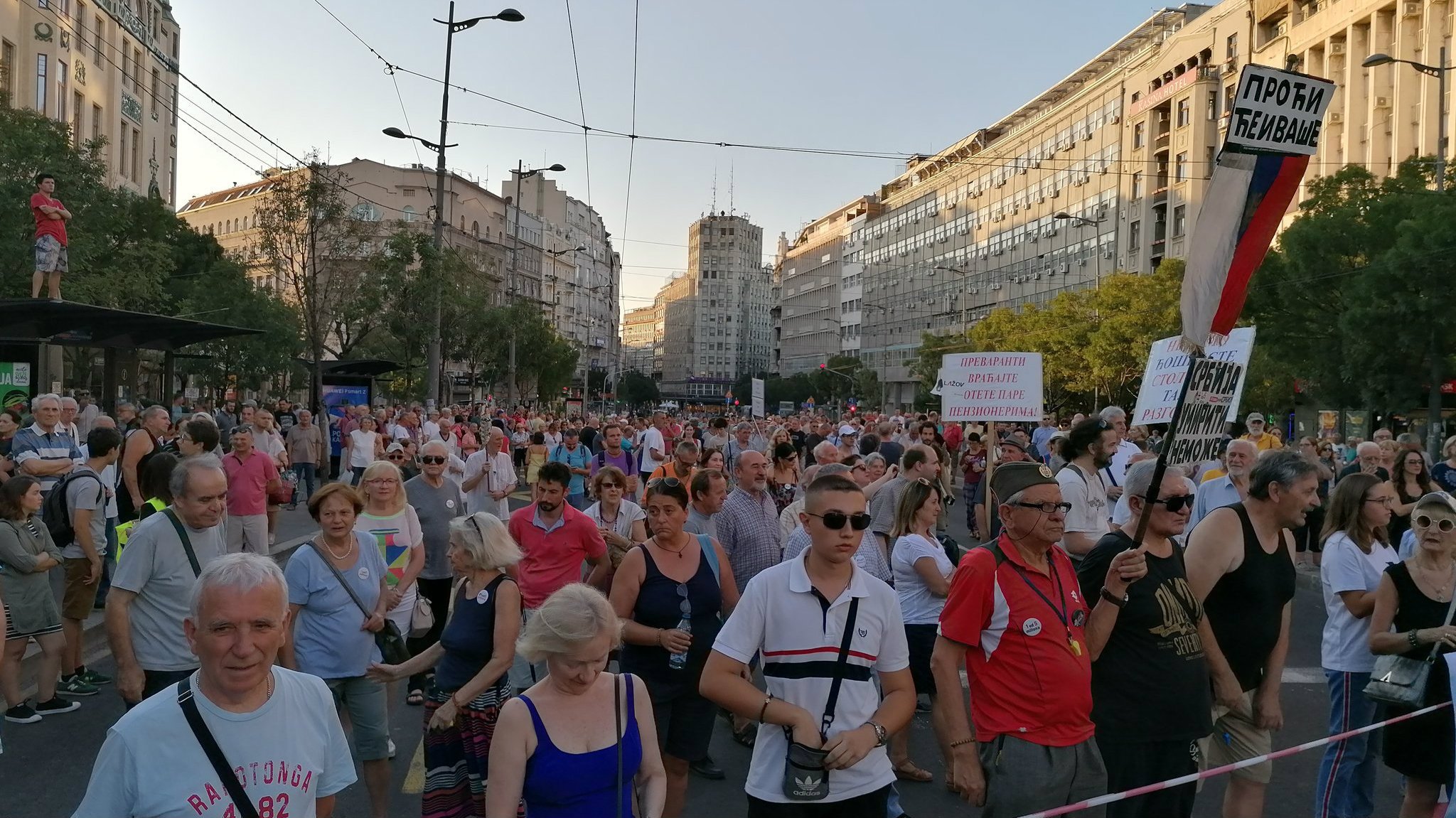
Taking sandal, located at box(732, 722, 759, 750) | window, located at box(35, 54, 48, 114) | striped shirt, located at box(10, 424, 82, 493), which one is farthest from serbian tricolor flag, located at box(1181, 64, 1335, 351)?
window, located at box(35, 54, 48, 114)

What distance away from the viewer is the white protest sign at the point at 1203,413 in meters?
4.20

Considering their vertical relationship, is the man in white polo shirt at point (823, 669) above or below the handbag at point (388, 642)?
above

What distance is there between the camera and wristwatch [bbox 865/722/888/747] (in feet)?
11.7

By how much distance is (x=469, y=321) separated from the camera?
5428 centimetres

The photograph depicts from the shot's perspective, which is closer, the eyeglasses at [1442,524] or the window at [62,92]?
the eyeglasses at [1442,524]

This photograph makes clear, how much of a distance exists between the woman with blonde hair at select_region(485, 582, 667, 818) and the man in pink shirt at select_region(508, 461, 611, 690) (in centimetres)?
297

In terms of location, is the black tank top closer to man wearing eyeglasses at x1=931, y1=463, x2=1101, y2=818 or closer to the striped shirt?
man wearing eyeglasses at x1=931, y1=463, x2=1101, y2=818

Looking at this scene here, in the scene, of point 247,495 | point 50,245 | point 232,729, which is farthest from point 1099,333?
point 232,729

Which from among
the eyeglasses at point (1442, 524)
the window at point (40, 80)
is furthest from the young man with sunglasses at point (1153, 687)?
the window at point (40, 80)

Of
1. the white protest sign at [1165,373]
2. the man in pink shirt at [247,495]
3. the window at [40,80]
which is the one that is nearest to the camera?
the man in pink shirt at [247,495]

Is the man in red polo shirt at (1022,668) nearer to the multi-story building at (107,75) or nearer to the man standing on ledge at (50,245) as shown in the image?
the man standing on ledge at (50,245)

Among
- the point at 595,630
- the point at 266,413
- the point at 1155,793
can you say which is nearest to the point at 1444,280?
the point at 266,413

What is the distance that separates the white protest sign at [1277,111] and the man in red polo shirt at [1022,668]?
139 centimetres

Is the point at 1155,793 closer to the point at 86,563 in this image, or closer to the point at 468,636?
the point at 468,636
